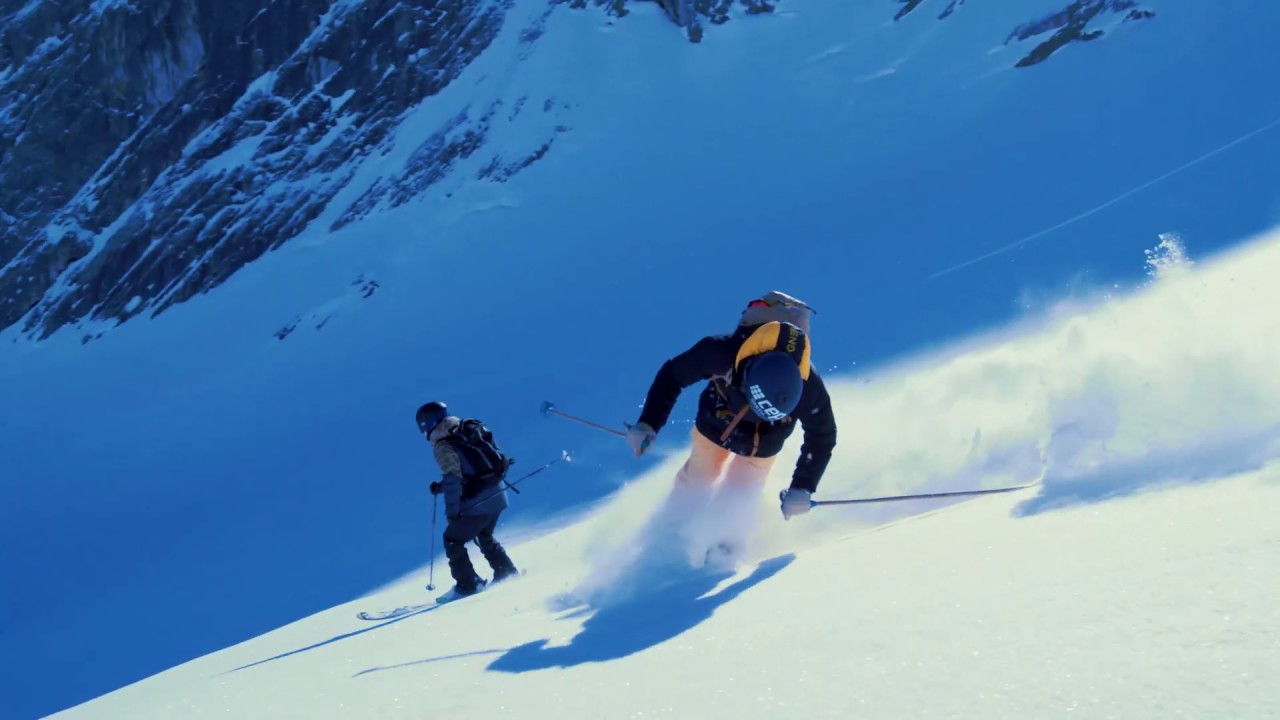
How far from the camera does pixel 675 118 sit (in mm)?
23672

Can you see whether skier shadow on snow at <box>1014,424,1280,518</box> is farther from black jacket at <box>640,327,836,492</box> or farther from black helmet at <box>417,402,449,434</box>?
black helmet at <box>417,402,449,434</box>

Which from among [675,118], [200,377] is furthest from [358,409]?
[675,118]

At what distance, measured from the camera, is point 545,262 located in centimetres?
1966

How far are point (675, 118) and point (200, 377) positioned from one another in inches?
448

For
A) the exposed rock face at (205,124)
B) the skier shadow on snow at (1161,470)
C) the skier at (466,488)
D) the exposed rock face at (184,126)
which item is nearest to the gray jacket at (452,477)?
the skier at (466,488)

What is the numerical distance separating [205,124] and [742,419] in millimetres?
24906

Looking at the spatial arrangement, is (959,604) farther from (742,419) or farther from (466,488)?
(466,488)

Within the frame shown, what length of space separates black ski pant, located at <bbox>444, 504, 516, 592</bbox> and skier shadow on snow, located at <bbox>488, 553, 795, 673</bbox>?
2947mm

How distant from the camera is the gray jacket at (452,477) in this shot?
6891 mm

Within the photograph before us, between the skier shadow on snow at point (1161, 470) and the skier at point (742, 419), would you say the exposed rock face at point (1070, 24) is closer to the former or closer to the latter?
the skier at point (742, 419)

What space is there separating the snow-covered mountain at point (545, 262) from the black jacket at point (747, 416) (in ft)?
1.54

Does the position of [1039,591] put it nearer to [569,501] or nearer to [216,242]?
[569,501]

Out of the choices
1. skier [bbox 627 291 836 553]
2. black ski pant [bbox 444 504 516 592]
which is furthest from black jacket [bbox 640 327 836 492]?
black ski pant [bbox 444 504 516 592]

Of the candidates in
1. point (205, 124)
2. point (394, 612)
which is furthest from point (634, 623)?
point (205, 124)
